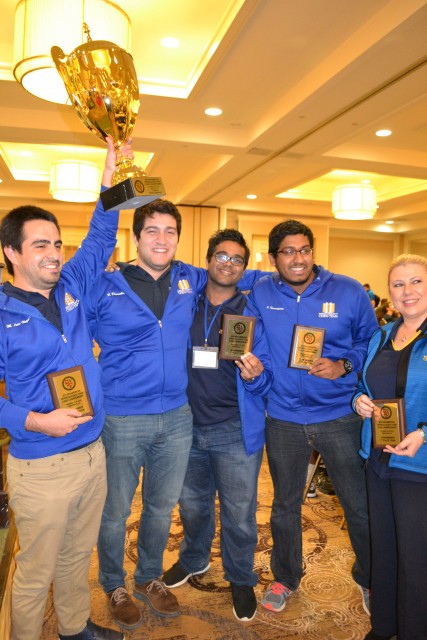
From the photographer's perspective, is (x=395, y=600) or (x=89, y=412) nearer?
(x=89, y=412)

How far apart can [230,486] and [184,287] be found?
36.8 inches

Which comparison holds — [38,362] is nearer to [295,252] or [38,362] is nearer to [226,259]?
[226,259]

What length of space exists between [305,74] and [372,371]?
3.61 m

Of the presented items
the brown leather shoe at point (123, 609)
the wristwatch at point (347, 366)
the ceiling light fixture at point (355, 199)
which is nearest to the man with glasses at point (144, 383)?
the brown leather shoe at point (123, 609)

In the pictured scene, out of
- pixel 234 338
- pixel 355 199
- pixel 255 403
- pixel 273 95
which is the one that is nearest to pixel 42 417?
pixel 234 338

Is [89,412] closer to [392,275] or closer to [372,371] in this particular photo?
[372,371]

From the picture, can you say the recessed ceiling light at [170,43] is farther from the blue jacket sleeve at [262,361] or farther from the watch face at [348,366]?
the watch face at [348,366]

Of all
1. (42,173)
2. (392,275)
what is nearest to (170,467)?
(392,275)

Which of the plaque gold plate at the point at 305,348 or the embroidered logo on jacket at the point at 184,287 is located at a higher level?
the embroidered logo on jacket at the point at 184,287

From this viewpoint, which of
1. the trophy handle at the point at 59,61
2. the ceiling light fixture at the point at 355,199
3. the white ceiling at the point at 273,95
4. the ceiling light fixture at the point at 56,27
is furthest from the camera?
the ceiling light fixture at the point at 355,199

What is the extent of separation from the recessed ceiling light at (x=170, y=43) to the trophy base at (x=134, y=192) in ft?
9.89

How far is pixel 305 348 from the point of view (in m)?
2.13

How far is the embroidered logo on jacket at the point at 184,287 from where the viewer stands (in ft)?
7.20

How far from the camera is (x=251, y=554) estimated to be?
7.49 ft
